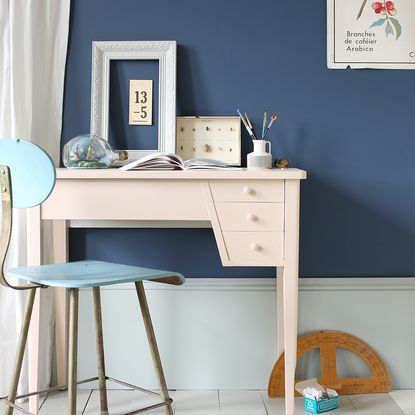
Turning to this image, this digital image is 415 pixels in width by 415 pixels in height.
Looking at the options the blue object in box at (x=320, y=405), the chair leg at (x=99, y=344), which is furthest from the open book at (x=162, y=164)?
the blue object in box at (x=320, y=405)

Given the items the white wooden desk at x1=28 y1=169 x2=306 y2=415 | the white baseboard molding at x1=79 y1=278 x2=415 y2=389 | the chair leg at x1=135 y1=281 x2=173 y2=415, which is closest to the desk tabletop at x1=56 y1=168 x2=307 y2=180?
the white wooden desk at x1=28 y1=169 x2=306 y2=415

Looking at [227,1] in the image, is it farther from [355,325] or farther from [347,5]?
[355,325]

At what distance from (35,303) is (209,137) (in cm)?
92

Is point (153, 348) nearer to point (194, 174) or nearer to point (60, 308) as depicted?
point (194, 174)

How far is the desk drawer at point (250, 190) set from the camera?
2.27 metres

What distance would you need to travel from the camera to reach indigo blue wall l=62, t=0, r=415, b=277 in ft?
8.99

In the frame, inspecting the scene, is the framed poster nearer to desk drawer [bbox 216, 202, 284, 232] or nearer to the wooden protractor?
desk drawer [bbox 216, 202, 284, 232]

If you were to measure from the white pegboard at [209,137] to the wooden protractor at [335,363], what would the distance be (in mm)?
778

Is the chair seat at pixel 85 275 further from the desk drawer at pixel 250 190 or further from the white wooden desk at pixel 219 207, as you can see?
the desk drawer at pixel 250 190

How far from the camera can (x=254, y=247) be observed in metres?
2.27

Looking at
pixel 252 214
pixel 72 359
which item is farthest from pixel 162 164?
pixel 72 359

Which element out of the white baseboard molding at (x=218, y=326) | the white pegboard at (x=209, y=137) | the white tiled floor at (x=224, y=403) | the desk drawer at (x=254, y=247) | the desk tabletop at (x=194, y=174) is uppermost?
the white pegboard at (x=209, y=137)

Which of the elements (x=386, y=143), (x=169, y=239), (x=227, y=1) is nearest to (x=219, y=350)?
(x=169, y=239)

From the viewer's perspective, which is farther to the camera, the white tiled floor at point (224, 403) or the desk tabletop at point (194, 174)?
the white tiled floor at point (224, 403)
